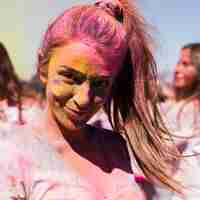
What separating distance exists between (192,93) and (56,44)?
95.2 inches

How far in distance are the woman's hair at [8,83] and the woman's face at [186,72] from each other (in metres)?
1.03

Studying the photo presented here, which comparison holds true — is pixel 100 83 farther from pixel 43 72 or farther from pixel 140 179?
pixel 140 179

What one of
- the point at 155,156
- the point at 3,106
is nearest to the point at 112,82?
the point at 155,156

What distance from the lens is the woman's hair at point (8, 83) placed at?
350cm

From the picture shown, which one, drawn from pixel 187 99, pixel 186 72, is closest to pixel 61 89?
pixel 187 99

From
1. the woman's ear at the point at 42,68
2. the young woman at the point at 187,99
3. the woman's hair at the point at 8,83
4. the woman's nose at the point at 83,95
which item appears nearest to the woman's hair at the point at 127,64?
the woman's ear at the point at 42,68

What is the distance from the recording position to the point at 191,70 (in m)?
3.75

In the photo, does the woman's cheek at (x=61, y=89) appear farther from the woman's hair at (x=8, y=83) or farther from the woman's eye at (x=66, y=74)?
the woman's hair at (x=8, y=83)

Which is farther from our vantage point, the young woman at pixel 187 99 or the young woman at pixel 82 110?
the young woman at pixel 187 99

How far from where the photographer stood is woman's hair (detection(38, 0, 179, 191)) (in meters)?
1.38

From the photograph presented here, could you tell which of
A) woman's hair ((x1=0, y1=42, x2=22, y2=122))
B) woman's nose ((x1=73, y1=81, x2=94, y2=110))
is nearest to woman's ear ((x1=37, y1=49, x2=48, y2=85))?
woman's nose ((x1=73, y1=81, x2=94, y2=110))

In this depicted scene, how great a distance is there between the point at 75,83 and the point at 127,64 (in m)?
0.19

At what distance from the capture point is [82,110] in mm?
1351

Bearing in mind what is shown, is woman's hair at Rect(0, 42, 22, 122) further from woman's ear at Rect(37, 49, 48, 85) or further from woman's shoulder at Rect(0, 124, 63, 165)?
woman's shoulder at Rect(0, 124, 63, 165)
